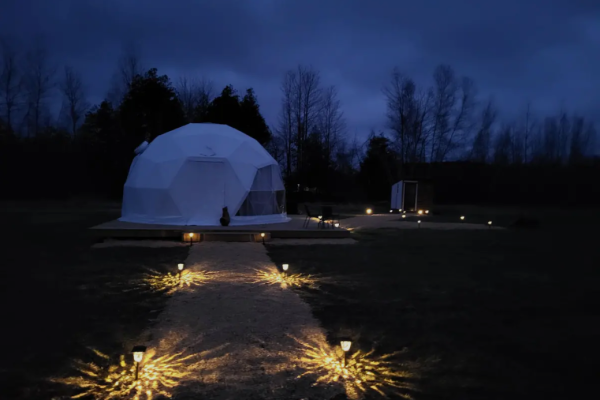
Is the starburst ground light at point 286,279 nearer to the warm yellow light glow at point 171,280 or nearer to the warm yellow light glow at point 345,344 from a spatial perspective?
the warm yellow light glow at point 171,280

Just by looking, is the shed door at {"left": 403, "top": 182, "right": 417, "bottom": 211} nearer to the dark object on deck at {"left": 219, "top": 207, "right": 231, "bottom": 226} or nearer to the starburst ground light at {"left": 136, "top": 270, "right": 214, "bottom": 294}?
the dark object on deck at {"left": 219, "top": 207, "right": 231, "bottom": 226}

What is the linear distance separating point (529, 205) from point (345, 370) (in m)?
35.0

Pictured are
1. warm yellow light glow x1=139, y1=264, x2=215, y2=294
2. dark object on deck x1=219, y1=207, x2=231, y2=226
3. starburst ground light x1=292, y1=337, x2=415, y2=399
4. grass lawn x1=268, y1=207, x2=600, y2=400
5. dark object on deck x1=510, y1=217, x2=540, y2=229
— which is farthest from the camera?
dark object on deck x1=510, y1=217, x2=540, y2=229

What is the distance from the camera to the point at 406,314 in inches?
221

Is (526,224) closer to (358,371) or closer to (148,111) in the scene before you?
(358,371)

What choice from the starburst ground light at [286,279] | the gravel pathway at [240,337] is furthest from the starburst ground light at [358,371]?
the starburst ground light at [286,279]

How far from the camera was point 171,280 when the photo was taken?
7.30 m

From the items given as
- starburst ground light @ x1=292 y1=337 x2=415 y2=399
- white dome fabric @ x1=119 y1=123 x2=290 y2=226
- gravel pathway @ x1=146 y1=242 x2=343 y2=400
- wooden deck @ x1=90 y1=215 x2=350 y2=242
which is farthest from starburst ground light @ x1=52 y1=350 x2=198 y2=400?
white dome fabric @ x1=119 y1=123 x2=290 y2=226

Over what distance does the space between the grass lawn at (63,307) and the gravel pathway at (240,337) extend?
0.43m

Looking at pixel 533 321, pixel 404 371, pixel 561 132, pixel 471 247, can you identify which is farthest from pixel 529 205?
pixel 404 371

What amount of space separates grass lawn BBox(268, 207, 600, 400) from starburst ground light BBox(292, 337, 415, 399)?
6.4 inches

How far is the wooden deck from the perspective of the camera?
41.2ft

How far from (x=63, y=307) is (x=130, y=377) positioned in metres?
2.68

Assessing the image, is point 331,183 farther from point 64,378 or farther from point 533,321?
point 64,378
